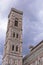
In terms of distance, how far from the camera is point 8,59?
148 feet

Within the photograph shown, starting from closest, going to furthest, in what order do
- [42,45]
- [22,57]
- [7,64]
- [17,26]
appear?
[42,45]
[7,64]
[22,57]
[17,26]

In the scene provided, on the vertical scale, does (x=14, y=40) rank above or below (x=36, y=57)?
above

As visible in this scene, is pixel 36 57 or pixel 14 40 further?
pixel 14 40

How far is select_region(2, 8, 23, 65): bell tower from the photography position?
151 feet

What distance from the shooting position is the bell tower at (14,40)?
1813 inches

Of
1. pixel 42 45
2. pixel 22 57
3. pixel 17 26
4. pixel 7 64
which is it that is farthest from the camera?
pixel 17 26

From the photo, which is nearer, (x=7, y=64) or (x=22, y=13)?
(x=7, y=64)

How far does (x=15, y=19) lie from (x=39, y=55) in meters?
16.4

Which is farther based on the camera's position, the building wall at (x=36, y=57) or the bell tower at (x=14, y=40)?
the bell tower at (x=14, y=40)

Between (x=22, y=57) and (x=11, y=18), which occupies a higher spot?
(x=11, y=18)

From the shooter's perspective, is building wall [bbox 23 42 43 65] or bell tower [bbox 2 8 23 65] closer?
building wall [bbox 23 42 43 65]

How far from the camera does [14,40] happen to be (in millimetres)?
49125

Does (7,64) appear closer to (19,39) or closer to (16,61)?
(16,61)

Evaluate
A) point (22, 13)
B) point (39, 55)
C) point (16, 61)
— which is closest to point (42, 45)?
point (39, 55)
